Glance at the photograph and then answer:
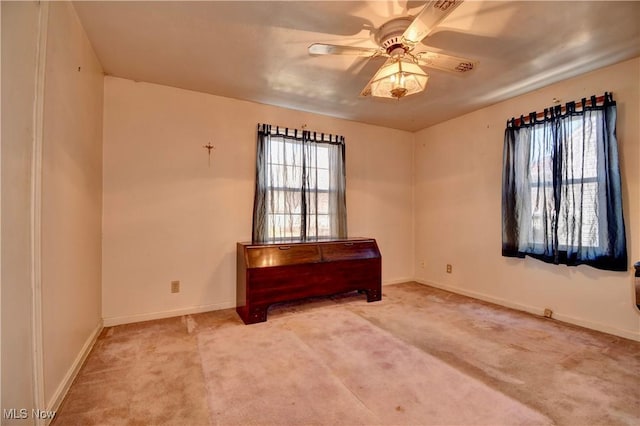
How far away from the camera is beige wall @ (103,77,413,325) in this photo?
107 inches

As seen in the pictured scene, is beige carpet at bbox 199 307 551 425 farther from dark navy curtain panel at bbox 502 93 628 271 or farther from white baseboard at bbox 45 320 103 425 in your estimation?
dark navy curtain panel at bbox 502 93 628 271

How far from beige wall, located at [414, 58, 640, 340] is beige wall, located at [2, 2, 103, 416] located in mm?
3987

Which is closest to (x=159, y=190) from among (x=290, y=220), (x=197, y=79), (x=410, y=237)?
(x=197, y=79)

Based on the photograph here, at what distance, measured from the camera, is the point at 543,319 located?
2.85 m

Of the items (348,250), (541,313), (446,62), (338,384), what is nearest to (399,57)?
(446,62)

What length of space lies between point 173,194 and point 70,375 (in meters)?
1.70

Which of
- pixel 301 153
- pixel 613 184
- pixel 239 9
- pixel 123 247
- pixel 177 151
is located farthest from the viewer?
pixel 301 153

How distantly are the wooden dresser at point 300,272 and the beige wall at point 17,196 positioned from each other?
5.27 ft

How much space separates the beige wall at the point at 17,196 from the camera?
111cm

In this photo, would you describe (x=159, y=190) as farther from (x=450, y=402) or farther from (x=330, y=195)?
(x=450, y=402)

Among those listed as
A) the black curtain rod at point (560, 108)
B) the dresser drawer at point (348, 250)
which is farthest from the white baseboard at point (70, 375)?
the black curtain rod at point (560, 108)

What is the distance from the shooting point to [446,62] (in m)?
1.94

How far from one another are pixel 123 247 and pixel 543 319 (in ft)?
13.7

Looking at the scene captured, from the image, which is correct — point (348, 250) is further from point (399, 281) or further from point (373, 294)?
point (399, 281)
